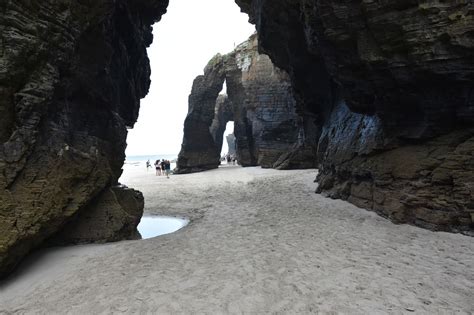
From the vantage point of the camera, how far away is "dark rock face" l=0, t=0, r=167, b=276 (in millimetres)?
6789

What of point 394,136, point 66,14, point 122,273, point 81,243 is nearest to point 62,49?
point 66,14

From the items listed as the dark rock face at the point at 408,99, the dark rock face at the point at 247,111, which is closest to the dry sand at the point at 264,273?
the dark rock face at the point at 408,99

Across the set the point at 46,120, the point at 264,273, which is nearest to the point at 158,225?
the point at 46,120

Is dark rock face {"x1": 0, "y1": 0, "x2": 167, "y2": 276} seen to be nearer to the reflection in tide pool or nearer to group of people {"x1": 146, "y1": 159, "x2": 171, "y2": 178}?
the reflection in tide pool

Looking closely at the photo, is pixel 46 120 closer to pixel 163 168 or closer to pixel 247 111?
pixel 163 168

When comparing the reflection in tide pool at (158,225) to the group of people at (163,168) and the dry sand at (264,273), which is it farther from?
the group of people at (163,168)

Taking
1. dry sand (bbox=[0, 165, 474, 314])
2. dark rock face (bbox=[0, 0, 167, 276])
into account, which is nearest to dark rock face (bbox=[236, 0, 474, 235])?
dry sand (bbox=[0, 165, 474, 314])

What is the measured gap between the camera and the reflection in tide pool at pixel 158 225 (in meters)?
11.3

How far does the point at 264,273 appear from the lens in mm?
6383

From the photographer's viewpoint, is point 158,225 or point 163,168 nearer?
point 158,225

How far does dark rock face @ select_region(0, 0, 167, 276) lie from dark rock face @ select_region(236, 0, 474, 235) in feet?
26.2

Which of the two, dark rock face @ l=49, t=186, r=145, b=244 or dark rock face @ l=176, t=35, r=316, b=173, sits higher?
dark rock face @ l=176, t=35, r=316, b=173

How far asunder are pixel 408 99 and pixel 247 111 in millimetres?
27971

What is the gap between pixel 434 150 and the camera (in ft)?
30.5
